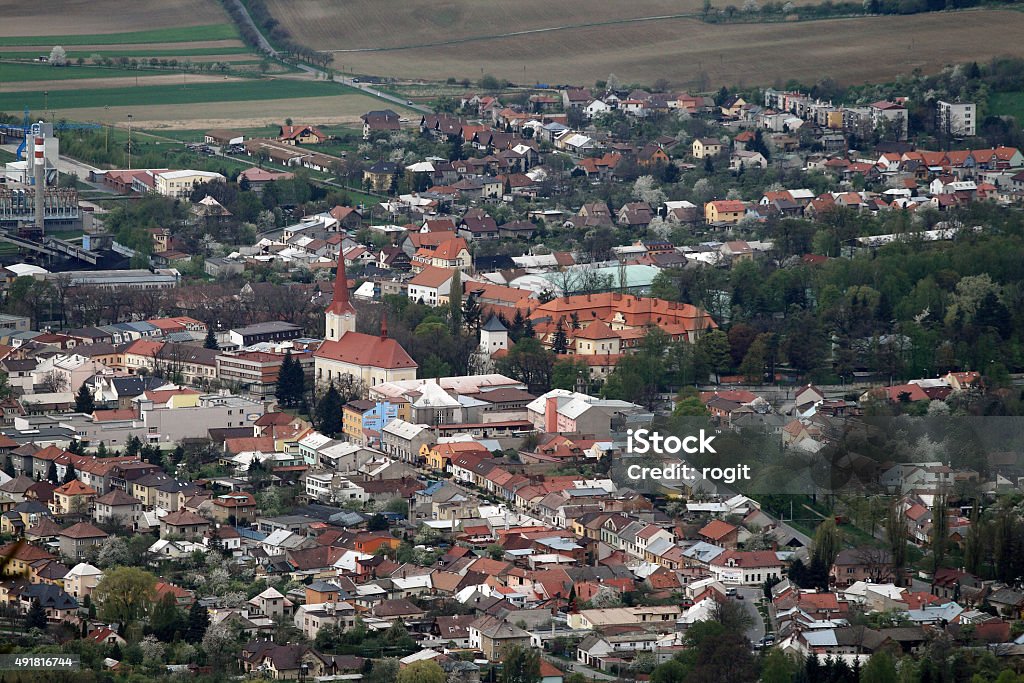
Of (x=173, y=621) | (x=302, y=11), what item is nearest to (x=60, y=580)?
(x=173, y=621)

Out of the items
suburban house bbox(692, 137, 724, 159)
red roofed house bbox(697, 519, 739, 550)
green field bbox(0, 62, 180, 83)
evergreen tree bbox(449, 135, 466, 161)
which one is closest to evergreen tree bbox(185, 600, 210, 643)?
red roofed house bbox(697, 519, 739, 550)

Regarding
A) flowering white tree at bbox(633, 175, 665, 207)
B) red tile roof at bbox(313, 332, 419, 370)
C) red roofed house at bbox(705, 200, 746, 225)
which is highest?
red tile roof at bbox(313, 332, 419, 370)

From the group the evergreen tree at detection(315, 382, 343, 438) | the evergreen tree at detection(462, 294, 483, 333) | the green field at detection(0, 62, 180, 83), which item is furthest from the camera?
the green field at detection(0, 62, 180, 83)

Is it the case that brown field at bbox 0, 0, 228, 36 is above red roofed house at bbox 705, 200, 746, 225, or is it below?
above

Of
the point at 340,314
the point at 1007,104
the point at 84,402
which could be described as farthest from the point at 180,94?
the point at 84,402

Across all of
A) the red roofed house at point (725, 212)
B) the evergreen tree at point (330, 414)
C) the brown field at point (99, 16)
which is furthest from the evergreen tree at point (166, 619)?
the brown field at point (99, 16)

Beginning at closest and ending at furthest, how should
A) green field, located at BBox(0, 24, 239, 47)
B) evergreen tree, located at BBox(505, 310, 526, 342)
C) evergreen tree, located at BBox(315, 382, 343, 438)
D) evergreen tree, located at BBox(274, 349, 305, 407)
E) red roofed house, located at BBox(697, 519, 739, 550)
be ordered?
red roofed house, located at BBox(697, 519, 739, 550), evergreen tree, located at BBox(315, 382, 343, 438), evergreen tree, located at BBox(274, 349, 305, 407), evergreen tree, located at BBox(505, 310, 526, 342), green field, located at BBox(0, 24, 239, 47)

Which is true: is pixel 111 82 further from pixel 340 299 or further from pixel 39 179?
pixel 340 299

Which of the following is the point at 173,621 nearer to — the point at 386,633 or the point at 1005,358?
the point at 386,633

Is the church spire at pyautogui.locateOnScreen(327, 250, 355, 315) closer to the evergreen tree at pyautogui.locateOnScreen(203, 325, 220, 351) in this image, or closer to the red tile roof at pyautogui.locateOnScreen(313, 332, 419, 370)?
the red tile roof at pyautogui.locateOnScreen(313, 332, 419, 370)

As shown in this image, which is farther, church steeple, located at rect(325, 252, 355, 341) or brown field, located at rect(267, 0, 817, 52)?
brown field, located at rect(267, 0, 817, 52)
